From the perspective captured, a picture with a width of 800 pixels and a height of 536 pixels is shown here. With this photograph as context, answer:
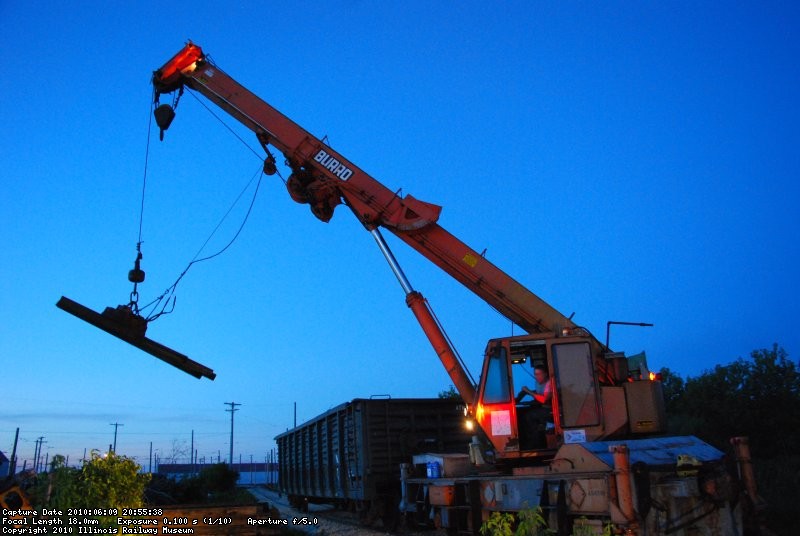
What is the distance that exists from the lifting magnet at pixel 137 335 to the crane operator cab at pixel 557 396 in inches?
181

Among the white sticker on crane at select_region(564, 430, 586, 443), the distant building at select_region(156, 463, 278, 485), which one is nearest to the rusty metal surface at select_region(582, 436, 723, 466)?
the white sticker on crane at select_region(564, 430, 586, 443)

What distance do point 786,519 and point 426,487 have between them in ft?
19.2

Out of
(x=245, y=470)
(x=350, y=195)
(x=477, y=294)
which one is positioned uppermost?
(x=350, y=195)

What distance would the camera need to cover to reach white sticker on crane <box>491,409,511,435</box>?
8.62m

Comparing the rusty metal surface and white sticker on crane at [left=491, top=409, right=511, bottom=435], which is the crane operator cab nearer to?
white sticker on crane at [left=491, top=409, right=511, bottom=435]

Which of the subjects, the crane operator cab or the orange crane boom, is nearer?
the crane operator cab

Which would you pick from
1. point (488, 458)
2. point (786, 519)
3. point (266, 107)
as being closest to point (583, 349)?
point (488, 458)

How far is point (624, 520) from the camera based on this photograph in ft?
21.0

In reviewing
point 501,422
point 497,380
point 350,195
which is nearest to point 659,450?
point 501,422

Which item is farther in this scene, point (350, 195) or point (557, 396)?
point (350, 195)

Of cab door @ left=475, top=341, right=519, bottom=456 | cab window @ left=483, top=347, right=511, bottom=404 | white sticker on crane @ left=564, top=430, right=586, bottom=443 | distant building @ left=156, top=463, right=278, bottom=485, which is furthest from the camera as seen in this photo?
distant building @ left=156, top=463, right=278, bottom=485

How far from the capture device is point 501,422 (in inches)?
341

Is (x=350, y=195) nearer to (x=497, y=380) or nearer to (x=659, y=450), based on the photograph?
(x=497, y=380)

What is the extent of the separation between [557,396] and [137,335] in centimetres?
662
